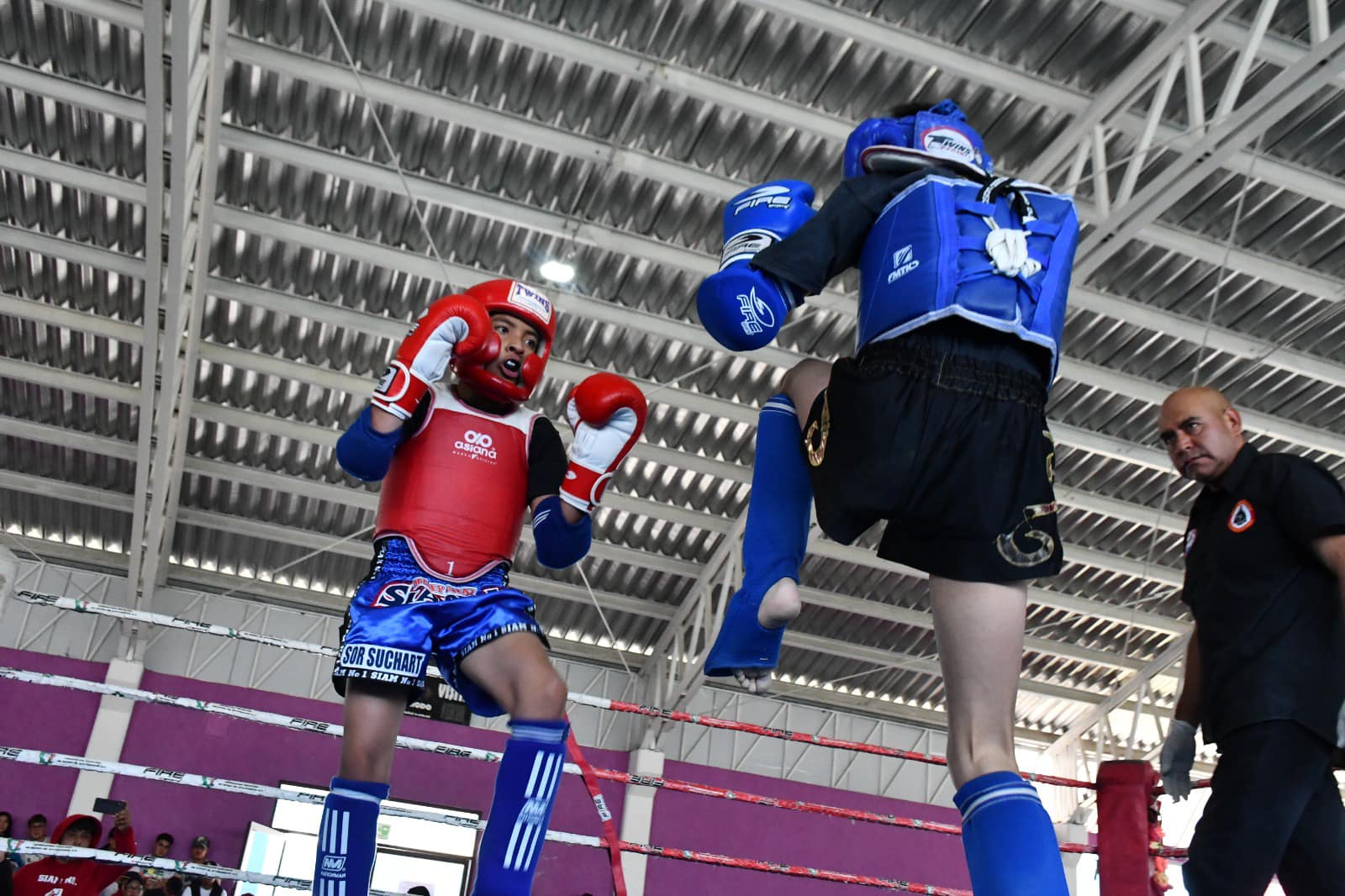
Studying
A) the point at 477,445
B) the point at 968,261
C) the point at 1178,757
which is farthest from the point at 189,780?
the point at 1178,757

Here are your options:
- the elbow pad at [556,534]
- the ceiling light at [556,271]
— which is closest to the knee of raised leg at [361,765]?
the elbow pad at [556,534]

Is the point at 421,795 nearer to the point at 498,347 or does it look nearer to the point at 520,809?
the point at 498,347

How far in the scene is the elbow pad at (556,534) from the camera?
99.2 inches

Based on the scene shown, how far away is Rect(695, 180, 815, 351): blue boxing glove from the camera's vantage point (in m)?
1.62

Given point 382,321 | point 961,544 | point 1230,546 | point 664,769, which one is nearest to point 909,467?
point 961,544

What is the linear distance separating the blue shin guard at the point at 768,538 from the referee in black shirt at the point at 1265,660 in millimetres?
979

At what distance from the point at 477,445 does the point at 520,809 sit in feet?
2.76

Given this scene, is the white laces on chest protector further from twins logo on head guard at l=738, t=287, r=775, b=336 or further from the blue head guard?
twins logo on head guard at l=738, t=287, r=775, b=336

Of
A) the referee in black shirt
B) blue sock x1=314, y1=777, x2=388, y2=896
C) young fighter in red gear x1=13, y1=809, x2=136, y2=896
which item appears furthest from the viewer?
young fighter in red gear x1=13, y1=809, x2=136, y2=896

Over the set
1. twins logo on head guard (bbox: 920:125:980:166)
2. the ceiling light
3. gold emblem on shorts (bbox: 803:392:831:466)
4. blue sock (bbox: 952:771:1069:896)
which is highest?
the ceiling light

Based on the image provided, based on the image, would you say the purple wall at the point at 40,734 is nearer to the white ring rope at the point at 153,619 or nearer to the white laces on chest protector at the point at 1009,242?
the white ring rope at the point at 153,619

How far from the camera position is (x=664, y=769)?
12430 mm

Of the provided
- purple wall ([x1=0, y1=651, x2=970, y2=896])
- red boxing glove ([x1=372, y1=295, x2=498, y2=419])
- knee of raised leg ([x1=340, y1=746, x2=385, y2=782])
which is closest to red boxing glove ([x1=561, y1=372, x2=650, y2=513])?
red boxing glove ([x1=372, y1=295, x2=498, y2=419])

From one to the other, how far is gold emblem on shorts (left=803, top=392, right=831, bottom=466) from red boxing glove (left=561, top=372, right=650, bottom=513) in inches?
34.3
